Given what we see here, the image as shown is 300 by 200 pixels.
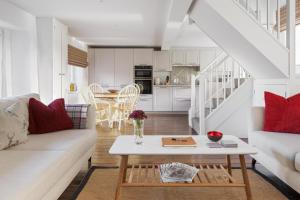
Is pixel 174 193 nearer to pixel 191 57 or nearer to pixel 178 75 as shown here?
pixel 191 57

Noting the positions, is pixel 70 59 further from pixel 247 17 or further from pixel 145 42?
pixel 247 17

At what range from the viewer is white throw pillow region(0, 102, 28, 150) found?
228cm

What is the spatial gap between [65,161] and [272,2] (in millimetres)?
4640

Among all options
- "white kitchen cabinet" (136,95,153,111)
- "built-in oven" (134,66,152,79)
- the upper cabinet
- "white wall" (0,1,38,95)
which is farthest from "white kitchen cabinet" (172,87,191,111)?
"white wall" (0,1,38,95)

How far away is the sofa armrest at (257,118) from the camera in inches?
123

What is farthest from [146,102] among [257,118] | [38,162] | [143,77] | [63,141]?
[38,162]

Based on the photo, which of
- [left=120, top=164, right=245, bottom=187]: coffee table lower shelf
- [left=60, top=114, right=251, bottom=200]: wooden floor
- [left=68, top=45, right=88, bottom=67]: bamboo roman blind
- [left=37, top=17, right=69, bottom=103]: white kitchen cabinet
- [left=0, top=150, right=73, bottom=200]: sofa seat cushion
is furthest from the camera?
[left=68, top=45, right=88, bottom=67]: bamboo roman blind

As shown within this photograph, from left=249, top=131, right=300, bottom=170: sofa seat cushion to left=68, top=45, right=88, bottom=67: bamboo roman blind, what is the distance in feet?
15.5

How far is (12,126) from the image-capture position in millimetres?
2365

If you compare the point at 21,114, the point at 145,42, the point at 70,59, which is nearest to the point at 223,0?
the point at 21,114

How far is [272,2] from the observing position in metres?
5.04

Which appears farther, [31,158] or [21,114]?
[21,114]

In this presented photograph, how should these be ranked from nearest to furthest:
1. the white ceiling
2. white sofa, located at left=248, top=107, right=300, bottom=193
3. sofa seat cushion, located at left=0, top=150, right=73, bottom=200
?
sofa seat cushion, located at left=0, top=150, right=73, bottom=200 < white sofa, located at left=248, top=107, right=300, bottom=193 < the white ceiling

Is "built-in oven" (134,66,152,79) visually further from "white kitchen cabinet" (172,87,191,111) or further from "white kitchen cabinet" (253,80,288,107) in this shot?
"white kitchen cabinet" (253,80,288,107)
